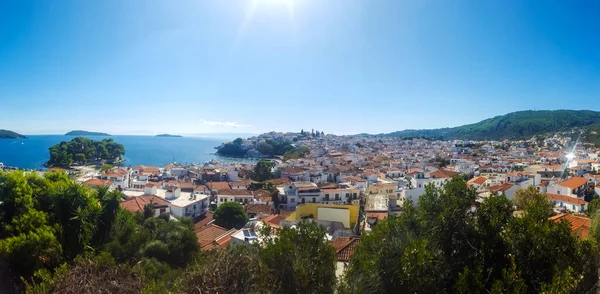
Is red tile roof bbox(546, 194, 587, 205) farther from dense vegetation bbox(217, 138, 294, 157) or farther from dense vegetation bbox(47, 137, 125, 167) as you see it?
dense vegetation bbox(47, 137, 125, 167)

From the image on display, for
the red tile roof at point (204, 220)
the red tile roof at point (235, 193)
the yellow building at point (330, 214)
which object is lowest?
the red tile roof at point (204, 220)

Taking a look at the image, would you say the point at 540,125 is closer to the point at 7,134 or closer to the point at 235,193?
the point at 235,193

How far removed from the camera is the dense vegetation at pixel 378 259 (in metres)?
5.46

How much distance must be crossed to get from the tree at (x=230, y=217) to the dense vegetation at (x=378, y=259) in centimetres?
1422

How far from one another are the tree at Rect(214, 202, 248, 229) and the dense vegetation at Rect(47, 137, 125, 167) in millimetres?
55044

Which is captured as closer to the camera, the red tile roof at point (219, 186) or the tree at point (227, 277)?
the tree at point (227, 277)

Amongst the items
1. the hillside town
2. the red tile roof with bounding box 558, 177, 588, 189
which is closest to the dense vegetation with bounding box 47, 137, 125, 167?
the hillside town

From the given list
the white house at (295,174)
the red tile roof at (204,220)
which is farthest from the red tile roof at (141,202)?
the white house at (295,174)

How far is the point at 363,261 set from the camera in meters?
6.41

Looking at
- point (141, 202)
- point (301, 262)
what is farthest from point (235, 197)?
point (301, 262)

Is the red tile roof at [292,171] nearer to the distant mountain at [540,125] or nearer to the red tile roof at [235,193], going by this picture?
the red tile roof at [235,193]

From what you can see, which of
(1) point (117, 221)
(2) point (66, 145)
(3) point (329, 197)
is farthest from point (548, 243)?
(2) point (66, 145)

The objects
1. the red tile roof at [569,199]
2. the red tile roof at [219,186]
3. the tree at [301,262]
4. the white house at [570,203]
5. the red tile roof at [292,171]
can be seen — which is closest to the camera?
the tree at [301,262]

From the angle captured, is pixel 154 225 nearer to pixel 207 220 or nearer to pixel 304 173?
pixel 207 220
